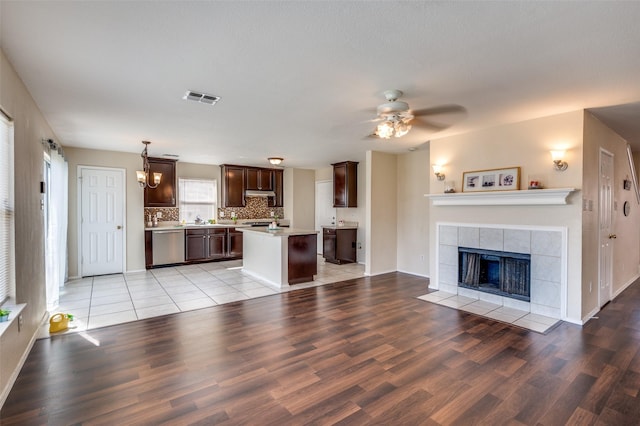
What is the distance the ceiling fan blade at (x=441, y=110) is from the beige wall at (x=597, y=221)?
149 centimetres

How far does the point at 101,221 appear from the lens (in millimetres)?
6352

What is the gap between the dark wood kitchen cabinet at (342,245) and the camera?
302 inches

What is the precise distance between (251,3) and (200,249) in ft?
21.7

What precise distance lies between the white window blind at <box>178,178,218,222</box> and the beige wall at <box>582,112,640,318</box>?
24.5 feet

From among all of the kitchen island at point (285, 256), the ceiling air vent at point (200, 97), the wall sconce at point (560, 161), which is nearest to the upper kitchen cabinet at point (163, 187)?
the kitchen island at point (285, 256)

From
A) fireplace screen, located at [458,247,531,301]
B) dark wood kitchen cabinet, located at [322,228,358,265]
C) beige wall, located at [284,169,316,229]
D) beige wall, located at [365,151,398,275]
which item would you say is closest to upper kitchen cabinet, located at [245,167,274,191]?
beige wall, located at [284,169,316,229]

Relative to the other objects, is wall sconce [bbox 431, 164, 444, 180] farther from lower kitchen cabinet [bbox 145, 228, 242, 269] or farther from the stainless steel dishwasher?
the stainless steel dishwasher

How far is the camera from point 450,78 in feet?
9.11

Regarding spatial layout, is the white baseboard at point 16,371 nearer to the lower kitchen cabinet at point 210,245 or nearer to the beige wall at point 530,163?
the lower kitchen cabinet at point 210,245

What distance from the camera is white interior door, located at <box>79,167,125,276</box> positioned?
619 cm

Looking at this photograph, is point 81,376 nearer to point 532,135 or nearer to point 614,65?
point 614,65

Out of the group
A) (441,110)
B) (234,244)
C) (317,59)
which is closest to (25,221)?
(317,59)

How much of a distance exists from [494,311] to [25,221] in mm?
5325

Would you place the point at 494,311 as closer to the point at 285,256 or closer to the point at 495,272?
the point at 495,272
